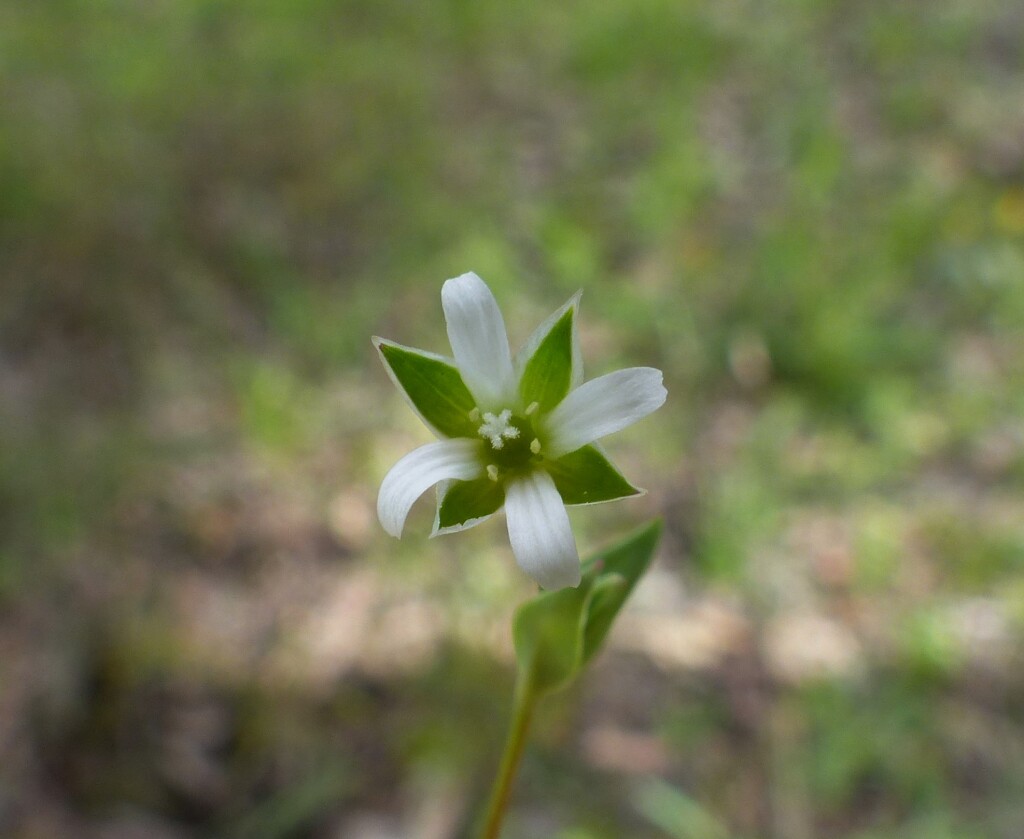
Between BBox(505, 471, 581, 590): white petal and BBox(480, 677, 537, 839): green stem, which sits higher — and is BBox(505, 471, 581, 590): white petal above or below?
above

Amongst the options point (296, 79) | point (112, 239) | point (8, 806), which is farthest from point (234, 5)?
point (8, 806)

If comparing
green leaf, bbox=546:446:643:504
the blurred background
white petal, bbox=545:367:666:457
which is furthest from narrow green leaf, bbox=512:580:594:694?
the blurred background

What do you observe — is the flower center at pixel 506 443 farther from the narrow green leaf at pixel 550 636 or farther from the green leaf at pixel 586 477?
the narrow green leaf at pixel 550 636

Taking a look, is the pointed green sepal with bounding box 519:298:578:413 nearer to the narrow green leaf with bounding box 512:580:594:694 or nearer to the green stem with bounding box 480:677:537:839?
the narrow green leaf with bounding box 512:580:594:694

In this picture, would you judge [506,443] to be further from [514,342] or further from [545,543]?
[514,342]

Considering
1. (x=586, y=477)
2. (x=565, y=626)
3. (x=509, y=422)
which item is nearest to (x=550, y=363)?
(x=509, y=422)
